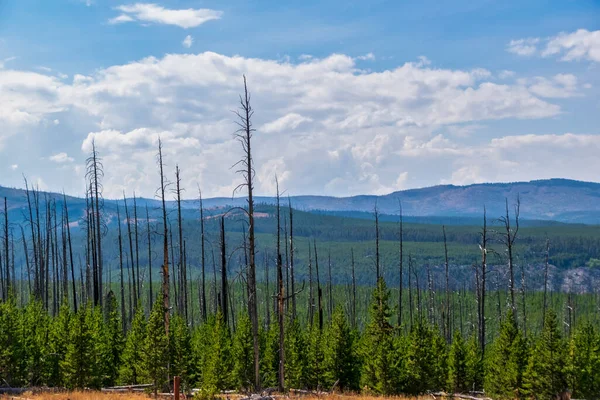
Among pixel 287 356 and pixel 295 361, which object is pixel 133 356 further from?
pixel 295 361

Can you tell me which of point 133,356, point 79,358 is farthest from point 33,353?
point 133,356

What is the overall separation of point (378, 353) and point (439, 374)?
5132mm

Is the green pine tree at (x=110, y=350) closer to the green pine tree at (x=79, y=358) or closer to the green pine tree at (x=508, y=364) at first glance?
the green pine tree at (x=79, y=358)

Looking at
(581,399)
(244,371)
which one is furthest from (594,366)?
(244,371)

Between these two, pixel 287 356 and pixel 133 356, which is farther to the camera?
pixel 287 356

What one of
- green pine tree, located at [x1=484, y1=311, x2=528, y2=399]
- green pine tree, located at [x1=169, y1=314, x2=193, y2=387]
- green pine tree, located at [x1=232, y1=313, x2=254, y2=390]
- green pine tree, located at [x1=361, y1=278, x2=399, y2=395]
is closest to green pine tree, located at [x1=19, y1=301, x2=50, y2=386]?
green pine tree, located at [x1=169, y1=314, x2=193, y2=387]

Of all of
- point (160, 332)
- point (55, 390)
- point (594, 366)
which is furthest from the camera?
point (594, 366)

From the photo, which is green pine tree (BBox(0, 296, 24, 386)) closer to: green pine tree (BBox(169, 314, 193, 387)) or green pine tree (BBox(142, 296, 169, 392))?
green pine tree (BBox(142, 296, 169, 392))

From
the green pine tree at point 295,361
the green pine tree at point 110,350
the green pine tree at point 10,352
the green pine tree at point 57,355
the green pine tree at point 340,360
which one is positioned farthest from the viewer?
the green pine tree at point 295,361

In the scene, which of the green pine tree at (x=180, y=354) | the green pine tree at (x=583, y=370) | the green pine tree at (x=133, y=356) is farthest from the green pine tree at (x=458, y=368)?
the green pine tree at (x=133, y=356)

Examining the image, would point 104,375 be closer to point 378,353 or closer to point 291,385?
point 291,385

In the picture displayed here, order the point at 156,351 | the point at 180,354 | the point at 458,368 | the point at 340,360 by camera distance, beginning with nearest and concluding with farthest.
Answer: the point at 156,351, the point at 180,354, the point at 340,360, the point at 458,368

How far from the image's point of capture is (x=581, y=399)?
30891mm

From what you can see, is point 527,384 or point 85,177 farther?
point 85,177
